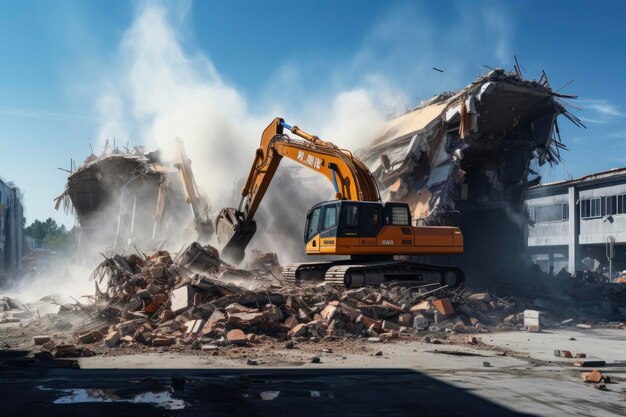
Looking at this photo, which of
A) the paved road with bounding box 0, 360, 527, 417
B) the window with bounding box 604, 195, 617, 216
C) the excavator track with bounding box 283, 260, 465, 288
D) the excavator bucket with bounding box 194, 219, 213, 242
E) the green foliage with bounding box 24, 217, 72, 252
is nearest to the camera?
the paved road with bounding box 0, 360, 527, 417

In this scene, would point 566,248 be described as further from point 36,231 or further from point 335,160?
point 36,231

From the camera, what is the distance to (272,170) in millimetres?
18266

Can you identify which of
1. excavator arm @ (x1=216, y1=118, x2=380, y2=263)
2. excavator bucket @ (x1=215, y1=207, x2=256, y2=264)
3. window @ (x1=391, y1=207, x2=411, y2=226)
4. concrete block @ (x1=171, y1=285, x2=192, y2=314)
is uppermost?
excavator arm @ (x1=216, y1=118, x2=380, y2=263)

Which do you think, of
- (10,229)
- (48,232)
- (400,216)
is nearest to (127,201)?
(400,216)

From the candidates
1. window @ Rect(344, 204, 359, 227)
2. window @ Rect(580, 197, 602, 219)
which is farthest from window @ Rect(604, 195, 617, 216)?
window @ Rect(344, 204, 359, 227)

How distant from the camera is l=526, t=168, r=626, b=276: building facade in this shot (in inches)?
1337

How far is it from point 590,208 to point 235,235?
25.4 metres

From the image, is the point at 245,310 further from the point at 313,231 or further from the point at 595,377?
the point at 595,377

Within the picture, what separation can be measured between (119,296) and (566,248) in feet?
107

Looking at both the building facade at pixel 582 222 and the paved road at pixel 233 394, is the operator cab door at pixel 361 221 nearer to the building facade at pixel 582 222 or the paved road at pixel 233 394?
the paved road at pixel 233 394

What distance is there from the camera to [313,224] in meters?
16.5

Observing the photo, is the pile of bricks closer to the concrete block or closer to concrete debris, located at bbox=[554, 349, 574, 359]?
the concrete block

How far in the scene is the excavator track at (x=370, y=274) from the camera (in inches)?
599

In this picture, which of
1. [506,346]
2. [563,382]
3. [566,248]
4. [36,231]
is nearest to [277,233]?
[506,346]
